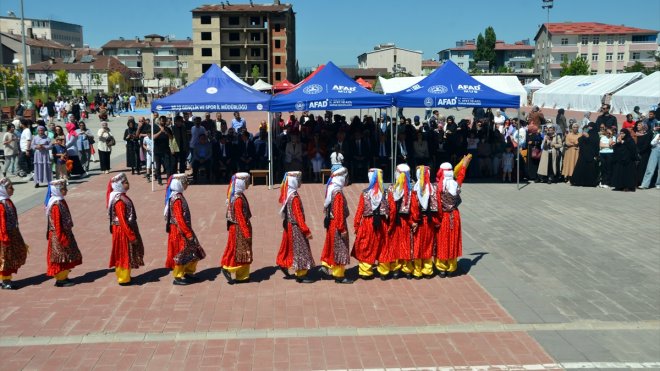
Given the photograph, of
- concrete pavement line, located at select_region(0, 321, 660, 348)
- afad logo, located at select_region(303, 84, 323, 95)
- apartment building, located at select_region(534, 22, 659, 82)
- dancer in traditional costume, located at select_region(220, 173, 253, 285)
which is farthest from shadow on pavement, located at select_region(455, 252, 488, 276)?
apartment building, located at select_region(534, 22, 659, 82)

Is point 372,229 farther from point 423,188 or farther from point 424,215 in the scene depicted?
point 423,188

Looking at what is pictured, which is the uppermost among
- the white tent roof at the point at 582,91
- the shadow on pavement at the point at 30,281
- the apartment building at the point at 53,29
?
the apartment building at the point at 53,29

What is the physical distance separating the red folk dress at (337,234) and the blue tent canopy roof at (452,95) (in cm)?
823

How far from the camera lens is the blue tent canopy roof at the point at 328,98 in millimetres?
15982

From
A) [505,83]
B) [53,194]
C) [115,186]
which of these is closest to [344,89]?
[115,186]

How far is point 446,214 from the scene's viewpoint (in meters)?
8.80

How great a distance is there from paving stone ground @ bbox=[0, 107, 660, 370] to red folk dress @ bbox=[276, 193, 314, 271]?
337 millimetres

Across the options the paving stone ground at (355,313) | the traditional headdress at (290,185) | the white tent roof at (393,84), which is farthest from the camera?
the white tent roof at (393,84)

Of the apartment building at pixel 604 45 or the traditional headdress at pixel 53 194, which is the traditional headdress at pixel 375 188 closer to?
the traditional headdress at pixel 53 194

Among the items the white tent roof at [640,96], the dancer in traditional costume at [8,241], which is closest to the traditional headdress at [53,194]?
the dancer in traditional costume at [8,241]

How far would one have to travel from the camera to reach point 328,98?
52.7ft

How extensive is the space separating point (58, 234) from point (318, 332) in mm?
3879

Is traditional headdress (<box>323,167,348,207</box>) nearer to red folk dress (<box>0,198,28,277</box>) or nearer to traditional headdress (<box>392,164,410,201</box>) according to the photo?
traditional headdress (<box>392,164,410,201</box>)

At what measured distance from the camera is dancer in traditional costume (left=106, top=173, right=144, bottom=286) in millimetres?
8180
